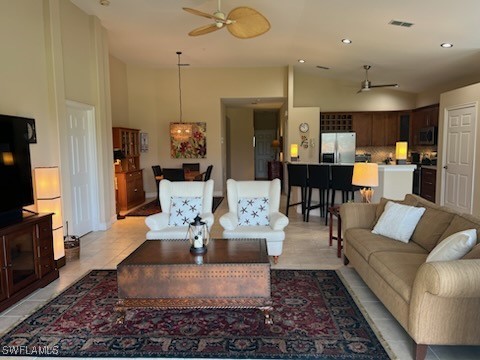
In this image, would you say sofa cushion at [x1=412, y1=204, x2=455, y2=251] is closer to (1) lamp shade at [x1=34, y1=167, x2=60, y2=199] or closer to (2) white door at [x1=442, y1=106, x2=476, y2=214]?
(2) white door at [x1=442, y1=106, x2=476, y2=214]

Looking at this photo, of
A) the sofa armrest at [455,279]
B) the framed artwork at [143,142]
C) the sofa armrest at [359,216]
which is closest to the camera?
the sofa armrest at [455,279]

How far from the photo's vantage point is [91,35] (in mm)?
5688

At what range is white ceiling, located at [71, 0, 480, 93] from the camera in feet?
15.0

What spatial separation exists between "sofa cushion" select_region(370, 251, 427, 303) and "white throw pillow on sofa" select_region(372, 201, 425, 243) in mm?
391

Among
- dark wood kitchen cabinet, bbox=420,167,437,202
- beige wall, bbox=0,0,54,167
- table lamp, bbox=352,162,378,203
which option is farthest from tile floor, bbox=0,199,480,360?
dark wood kitchen cabinet, bbox=420,167,437,202

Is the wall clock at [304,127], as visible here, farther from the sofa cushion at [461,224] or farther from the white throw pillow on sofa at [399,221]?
the sofa cushion at [461,224]

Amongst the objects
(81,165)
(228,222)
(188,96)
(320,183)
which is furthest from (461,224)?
(188,96)

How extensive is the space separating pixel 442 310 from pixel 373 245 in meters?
1.06

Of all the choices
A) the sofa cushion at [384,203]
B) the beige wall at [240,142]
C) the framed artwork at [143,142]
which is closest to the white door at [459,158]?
the sofa cushion at [384,203]

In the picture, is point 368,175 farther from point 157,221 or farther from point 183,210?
point 157,221

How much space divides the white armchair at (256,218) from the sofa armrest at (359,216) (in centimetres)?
70

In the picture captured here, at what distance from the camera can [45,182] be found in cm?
374

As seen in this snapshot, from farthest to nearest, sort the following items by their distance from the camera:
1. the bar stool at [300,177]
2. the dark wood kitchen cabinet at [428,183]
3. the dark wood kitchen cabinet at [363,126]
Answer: the dark wood kitchen cabinet at [363,126] < the dark wood kitchen cabinet at [428,183] < the bar stool at [300,177]

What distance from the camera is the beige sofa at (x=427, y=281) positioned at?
1.96 m
